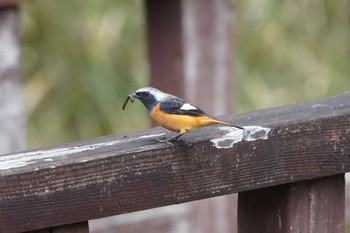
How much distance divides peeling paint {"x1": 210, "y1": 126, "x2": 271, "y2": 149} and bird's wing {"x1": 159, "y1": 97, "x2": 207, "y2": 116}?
22 centimetres

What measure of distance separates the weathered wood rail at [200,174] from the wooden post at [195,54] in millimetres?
1988

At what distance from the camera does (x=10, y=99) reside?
409cm

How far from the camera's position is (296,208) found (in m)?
2.20

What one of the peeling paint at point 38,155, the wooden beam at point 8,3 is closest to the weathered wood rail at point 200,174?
the peeling paint at point 38,155

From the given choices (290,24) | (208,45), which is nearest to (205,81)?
(208,45)

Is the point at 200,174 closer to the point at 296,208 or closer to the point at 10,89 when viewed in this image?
the point at 296,208

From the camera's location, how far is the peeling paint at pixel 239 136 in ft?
7.03

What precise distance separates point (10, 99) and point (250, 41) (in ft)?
9.79

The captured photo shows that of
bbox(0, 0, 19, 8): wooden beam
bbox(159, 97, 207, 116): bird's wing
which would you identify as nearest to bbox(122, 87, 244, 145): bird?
bbox(159, 97, 207, 116): bird's wing

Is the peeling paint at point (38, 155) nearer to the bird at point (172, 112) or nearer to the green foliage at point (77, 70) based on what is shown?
the bird at point (172, 112)

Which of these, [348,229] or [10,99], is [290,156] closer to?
[10,99]

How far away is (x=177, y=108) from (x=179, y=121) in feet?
0.33

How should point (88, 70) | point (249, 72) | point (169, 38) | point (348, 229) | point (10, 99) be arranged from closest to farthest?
point (10, 99)
point (169, 38)
point (348, 229)
point (88, 70)
point (249, 72)

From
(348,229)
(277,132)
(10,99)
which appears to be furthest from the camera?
(348,229)
